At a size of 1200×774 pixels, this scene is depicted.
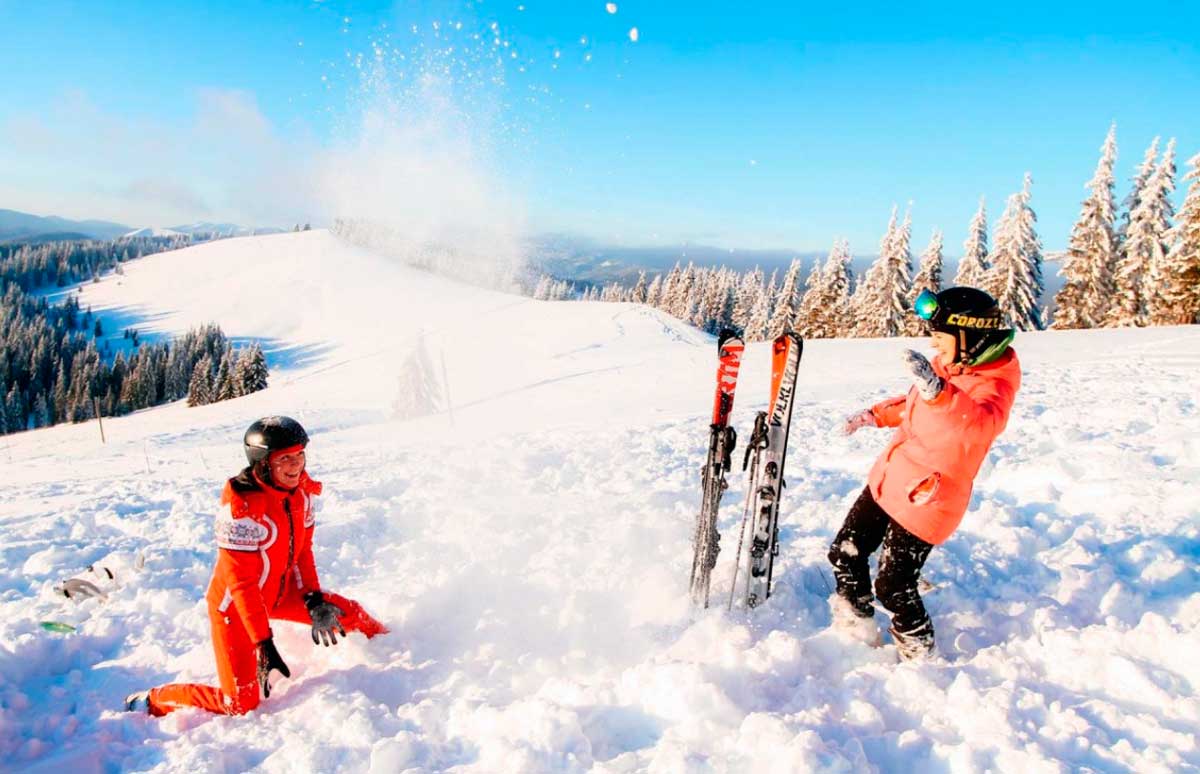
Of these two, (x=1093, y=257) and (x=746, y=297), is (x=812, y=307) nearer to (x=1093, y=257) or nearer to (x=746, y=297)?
(x=1093, y=257)

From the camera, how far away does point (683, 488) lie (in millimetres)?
7395

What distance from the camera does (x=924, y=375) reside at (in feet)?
10.4

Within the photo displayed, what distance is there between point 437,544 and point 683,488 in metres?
2.99

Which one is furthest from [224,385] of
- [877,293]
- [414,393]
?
[877,293]

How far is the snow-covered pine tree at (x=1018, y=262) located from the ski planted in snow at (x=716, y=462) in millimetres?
38206

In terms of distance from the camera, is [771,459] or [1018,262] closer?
[771,459]

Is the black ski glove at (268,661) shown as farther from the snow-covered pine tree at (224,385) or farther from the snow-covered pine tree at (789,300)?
the snow-covered pine tree at (224,385)

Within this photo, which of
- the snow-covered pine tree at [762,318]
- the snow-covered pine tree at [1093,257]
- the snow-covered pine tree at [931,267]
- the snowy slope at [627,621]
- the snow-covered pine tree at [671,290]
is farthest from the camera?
the snow-covered pine tree at [671,290]

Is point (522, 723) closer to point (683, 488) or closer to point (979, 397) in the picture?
point (979, 397)

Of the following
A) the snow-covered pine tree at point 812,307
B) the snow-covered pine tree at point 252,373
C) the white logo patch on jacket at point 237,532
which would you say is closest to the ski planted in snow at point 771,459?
the white logo patch on jacket at point 237,532

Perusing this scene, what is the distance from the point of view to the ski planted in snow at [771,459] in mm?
4152

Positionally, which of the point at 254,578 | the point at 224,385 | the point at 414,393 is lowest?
the point at 224,385

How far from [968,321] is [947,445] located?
69 centimetres

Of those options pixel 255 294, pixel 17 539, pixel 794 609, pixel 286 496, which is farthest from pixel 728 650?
pixel 255 294
